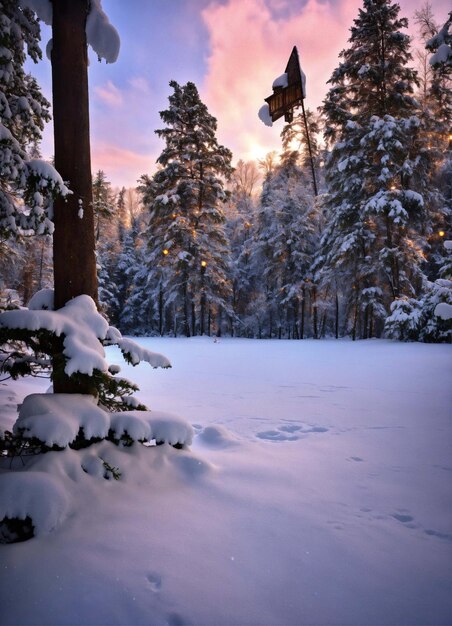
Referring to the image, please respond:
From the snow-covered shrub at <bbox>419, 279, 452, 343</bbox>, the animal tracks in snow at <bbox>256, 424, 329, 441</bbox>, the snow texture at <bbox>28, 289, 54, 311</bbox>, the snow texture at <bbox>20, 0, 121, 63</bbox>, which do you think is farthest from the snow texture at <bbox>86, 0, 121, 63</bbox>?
the snow-covered shrub at <bbox>419, 279, 452, 343</bbox>

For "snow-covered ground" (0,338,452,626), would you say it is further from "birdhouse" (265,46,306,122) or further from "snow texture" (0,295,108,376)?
"birdhouse" (265,46,306,122)

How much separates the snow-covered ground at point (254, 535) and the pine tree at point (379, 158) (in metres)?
14.0

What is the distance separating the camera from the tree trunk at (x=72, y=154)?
3.47 meters

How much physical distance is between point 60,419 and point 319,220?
2697cm

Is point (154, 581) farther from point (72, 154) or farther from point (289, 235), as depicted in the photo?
point (289, 235)

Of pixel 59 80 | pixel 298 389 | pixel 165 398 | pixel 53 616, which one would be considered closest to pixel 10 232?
pixel 59 80

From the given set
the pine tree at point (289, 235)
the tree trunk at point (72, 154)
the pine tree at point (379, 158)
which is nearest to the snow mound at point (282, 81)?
the tree trunk at point (72, 154)

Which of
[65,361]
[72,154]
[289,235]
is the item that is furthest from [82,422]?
[289,235]

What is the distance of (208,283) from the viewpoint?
24.8m

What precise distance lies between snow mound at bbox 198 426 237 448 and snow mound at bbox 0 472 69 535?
7.35 feet

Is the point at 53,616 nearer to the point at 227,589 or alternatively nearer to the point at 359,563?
the point at 227,589

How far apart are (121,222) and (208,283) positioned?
25.5m

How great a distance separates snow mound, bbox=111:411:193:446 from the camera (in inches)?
123

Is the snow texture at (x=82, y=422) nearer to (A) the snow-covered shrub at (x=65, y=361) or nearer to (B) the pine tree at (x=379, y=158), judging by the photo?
(A) the snow-covered shrub at (x=65, y=361)
